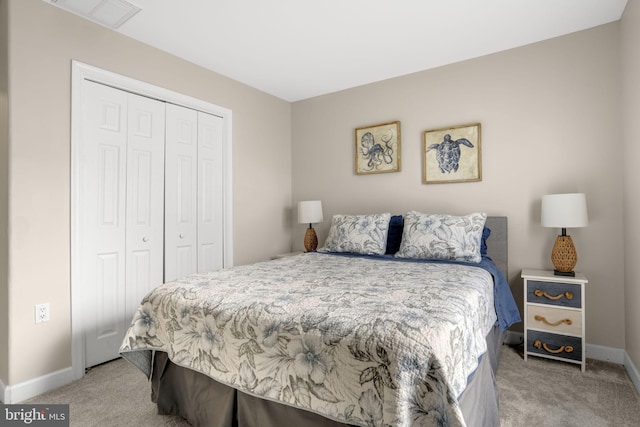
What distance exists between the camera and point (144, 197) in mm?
2840

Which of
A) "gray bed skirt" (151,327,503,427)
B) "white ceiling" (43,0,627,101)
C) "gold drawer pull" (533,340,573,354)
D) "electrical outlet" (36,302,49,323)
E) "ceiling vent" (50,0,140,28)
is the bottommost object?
"gold drawer pull" (533,340,573,354)

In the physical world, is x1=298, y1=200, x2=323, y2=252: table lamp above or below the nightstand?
above

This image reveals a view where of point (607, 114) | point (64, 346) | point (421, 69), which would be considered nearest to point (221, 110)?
point (421, 69)

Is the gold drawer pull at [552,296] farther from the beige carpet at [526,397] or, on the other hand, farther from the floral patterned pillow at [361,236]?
the floral patterned pillow at [361,236]

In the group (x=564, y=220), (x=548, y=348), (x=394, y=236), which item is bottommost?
(x=548, y=348)

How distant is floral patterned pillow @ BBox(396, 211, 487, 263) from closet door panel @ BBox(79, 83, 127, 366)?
2251 millimetres

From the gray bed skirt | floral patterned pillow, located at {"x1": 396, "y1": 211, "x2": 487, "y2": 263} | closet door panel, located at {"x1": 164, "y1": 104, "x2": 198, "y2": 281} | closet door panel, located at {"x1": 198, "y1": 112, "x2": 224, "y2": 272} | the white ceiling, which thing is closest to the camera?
the gray bed skirt

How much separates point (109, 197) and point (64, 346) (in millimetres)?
1063

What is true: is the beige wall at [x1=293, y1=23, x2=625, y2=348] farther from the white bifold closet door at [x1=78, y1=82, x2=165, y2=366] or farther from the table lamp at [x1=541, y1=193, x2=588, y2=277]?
the white bifold closet door at [x1=78, y1=82, x2=165, y2=366]

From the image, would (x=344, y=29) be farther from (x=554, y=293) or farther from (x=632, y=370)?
(x=632, y=370)

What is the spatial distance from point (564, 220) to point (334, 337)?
83.2 inches

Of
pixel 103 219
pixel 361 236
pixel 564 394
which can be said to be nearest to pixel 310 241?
pixel 361 236

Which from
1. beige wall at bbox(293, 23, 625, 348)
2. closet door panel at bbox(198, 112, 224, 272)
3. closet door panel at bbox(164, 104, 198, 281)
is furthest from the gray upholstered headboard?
closet door panel at bbox(164, 104, 198, 281)

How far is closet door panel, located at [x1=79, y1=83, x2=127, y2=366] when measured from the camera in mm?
2475
